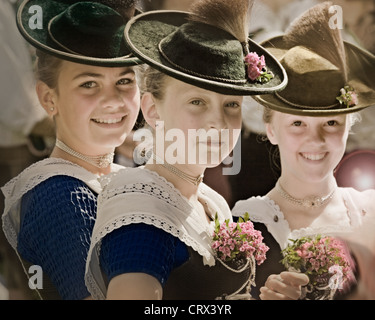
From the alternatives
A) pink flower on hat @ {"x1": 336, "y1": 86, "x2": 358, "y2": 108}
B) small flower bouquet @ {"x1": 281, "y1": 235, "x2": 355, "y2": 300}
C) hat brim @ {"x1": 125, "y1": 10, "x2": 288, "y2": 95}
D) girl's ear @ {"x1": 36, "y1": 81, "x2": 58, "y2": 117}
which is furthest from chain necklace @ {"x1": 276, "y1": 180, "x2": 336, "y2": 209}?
girl's ear @ {"x1": 36, "y1": 81, "x2": 58, "y2": 117}

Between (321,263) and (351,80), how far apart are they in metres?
0.94

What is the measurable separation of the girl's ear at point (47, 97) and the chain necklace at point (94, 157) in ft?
0.50

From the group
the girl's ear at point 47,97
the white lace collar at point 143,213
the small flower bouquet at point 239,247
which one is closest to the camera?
the white lace collar at point 143,213

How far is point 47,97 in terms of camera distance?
3.27 m

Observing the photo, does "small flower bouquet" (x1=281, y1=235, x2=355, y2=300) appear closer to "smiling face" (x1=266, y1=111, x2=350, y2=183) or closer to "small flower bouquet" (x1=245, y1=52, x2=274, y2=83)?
"smiling face" (x1=266, y1=111, x2=350, y2=183)

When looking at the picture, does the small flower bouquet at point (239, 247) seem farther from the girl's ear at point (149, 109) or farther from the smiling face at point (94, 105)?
the smiling face at point (94, 105)

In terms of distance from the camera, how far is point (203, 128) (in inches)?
118

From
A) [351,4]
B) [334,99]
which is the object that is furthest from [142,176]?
[351,4]

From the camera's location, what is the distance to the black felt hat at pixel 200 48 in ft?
9.36

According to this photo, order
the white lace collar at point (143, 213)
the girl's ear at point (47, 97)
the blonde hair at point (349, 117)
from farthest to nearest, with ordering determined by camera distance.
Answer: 1. the blonde hair at point (349, 117)
2. the girl's ear at point (47, 97)
3. the white lace collar at point (143, 213)

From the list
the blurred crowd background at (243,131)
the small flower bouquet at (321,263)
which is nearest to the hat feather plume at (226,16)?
the blurred crowd background at (243,131)

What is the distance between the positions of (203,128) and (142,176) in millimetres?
373

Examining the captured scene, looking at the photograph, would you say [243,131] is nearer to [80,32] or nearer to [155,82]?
[155,82]

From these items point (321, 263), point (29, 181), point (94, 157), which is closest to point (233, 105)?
point (94, 157)
